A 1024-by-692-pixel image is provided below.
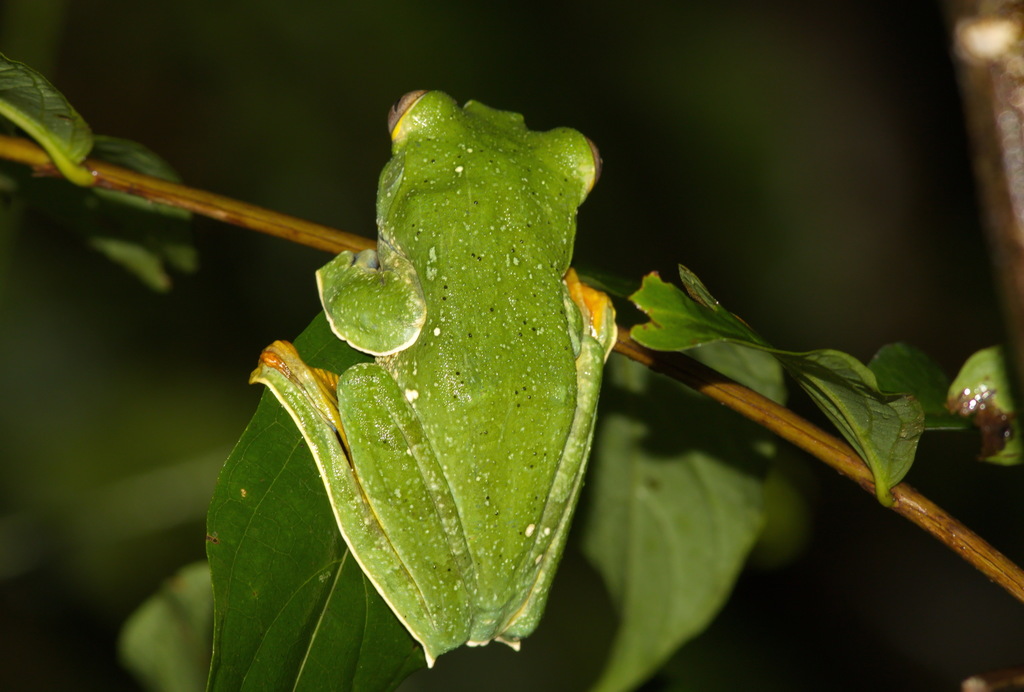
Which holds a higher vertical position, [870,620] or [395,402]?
A: [395,402]

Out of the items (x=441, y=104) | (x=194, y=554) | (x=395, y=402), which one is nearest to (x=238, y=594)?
(x=395, y=402)

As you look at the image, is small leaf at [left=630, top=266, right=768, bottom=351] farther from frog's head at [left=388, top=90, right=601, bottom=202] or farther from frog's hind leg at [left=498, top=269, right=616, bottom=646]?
frog's head at [left=388, top=90, right=601, bottom=202]

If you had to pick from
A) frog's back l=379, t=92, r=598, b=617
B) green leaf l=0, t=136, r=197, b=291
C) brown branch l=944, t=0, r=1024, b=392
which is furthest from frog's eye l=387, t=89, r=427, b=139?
brown branch l=944, t=0, r=1024, b=392

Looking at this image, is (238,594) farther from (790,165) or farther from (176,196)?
(790,165)

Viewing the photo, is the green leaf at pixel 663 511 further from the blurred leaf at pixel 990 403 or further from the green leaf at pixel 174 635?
the green leaf at pixel 174 635

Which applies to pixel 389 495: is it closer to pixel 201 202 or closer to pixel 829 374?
pixel 201 202

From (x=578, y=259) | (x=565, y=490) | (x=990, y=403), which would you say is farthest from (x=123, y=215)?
(x=578, y=259)

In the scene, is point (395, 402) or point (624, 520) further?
point (624, 520)
